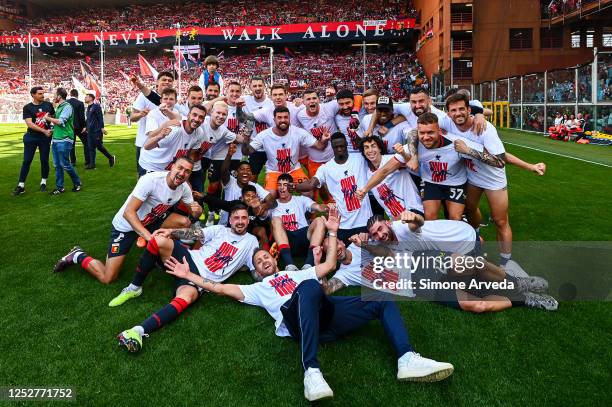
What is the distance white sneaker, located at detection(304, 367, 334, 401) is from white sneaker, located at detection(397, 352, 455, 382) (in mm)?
546

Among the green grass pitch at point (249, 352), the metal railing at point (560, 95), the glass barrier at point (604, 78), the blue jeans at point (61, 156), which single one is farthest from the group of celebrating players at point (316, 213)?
the metal railing at point (560, 95)

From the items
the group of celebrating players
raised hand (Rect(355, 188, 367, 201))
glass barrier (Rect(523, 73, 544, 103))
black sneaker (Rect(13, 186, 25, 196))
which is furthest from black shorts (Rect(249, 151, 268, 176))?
glass barrier (Rect(523, 73, 544, 103))

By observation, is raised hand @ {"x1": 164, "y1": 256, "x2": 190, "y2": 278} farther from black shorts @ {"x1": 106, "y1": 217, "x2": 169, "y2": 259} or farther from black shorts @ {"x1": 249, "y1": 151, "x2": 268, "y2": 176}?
black shorts @ {"x1": 249, "y1": 151, "x2": 268, "y2": 176}

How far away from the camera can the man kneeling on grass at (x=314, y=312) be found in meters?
2.97

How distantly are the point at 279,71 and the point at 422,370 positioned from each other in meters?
43.6

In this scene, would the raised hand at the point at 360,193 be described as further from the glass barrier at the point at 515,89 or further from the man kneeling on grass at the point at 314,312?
the glass barrier at the point at 515,89

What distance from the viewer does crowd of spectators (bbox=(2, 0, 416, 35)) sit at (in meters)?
46.2

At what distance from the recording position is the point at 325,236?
17.3ft

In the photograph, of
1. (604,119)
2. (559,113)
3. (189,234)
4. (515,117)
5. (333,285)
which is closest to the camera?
(333,285)

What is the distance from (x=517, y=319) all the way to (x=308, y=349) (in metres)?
2.01

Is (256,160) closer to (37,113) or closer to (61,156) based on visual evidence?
(61,156)

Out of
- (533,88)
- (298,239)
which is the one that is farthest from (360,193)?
(533,88)

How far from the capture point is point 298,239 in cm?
555

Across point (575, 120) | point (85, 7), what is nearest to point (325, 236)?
point (575, 120)
